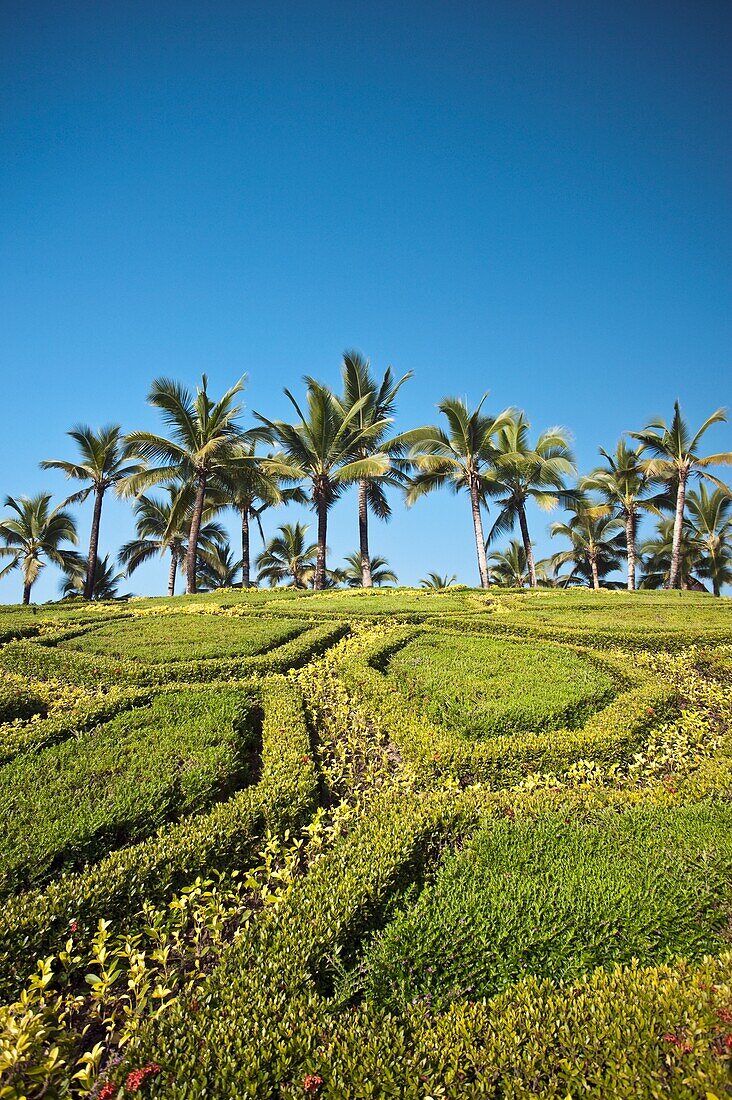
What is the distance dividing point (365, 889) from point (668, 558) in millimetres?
36293

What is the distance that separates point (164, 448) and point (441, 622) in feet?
43.3

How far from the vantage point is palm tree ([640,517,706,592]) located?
3170cm

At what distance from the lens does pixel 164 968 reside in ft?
9.23

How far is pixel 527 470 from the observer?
22.4m

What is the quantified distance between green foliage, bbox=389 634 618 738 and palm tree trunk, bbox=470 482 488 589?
11590 mm

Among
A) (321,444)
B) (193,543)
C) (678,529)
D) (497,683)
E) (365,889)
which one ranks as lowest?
(365,889)

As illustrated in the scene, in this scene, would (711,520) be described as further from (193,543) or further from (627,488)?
(193,543)

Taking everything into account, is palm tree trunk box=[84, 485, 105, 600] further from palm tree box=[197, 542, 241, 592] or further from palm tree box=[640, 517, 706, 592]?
palm tree box=[640, 517, 706, 592]

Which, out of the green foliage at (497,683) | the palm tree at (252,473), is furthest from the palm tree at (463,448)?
the green foliage at (497,683)

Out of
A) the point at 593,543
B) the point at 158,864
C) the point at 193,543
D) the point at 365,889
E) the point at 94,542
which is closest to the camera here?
the point at 365,889

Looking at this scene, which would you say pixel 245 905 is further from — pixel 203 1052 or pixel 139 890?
pixel 203 1052

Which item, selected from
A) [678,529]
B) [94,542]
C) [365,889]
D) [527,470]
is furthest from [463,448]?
[365,889]

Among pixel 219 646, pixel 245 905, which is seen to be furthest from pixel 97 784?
pixel 219 646

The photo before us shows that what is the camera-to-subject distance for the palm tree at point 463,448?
21.1 metres
